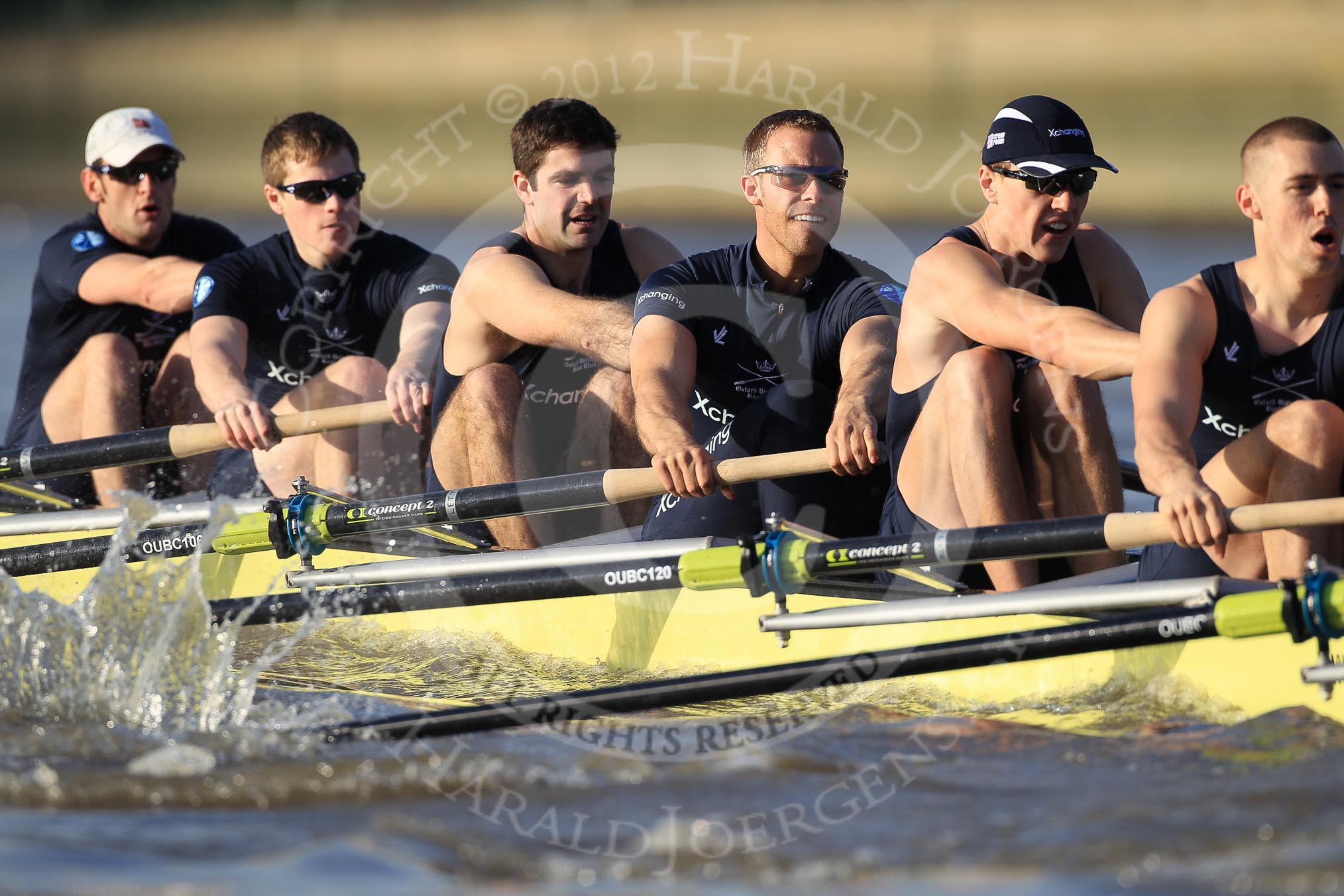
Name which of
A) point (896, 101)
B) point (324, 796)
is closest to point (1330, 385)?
point (324, 796)

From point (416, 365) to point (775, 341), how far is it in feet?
4.62

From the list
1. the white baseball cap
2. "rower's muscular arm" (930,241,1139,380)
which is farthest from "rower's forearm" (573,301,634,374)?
the white baseball cap

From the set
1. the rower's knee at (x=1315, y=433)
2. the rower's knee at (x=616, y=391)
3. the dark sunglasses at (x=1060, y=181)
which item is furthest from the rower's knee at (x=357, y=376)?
the rower's knee at (x=1315, y=433)

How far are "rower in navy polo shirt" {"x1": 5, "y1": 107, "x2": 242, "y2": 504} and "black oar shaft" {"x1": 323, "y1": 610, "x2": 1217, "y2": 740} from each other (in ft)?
9.76

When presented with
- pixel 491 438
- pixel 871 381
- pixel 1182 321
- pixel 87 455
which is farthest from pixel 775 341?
pixel 87 455

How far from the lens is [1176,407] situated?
11.9 feet

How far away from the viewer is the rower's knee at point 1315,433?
11.8 feet

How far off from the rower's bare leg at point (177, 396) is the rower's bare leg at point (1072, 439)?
11.5 feet

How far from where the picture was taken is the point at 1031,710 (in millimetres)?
3799

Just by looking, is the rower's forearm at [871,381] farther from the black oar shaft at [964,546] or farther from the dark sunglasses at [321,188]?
the dark sunglasses at [321,188]

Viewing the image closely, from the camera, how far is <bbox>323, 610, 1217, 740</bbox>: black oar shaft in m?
3.41

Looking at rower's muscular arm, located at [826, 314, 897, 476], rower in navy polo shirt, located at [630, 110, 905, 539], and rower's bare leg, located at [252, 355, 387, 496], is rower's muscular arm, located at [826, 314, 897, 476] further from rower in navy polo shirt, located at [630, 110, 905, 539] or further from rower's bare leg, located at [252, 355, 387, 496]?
rower's bare leg, located at [252, 355, 387, 496]

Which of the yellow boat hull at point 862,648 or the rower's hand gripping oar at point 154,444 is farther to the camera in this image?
the rower's hand gripping oar at point 154,444

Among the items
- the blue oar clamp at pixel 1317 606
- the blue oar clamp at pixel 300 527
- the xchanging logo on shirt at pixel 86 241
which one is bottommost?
the blue oar clamp at pixel 1317 606
